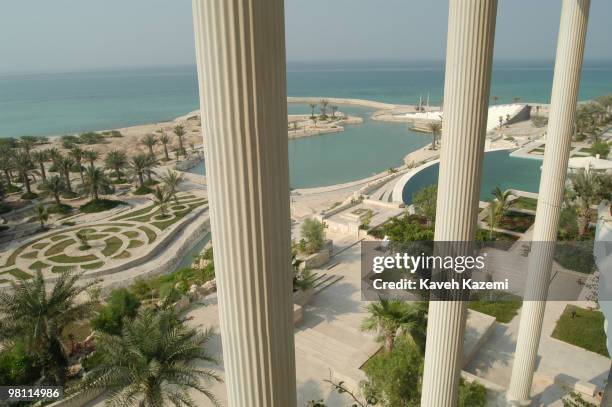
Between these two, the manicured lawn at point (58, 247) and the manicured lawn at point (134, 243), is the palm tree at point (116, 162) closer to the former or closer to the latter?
the manicured lawn at point (58, 247)

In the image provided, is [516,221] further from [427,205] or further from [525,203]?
[427,205]

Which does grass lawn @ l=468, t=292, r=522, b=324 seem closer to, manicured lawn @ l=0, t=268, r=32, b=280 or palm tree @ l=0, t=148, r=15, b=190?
manicured lawn @ l=0, t=268, r=32, b=280

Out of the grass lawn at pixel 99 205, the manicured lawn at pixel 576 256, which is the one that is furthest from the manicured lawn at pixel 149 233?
the manicured lawn at pixel 576 256

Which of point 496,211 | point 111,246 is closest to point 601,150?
point 496,211

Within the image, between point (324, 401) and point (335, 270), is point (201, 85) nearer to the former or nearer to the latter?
point (324, 401)

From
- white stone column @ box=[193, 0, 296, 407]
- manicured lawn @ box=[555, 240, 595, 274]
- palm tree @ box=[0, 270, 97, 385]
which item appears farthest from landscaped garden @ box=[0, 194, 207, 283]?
white stone column @ box=[193, 0, 296, 407]

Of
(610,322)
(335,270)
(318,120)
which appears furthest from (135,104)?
(610,322)

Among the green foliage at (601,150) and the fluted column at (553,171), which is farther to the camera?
the green foliage at (601,150)
